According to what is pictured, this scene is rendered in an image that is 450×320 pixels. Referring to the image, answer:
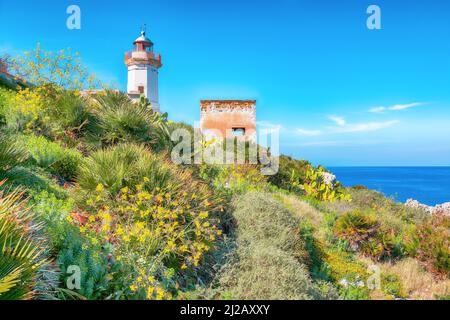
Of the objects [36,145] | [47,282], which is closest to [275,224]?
[47,282]

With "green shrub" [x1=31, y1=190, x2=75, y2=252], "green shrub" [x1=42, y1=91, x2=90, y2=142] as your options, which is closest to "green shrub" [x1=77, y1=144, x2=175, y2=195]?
"green shrub" [x1=31, y1=190, x2=75, y2=252]

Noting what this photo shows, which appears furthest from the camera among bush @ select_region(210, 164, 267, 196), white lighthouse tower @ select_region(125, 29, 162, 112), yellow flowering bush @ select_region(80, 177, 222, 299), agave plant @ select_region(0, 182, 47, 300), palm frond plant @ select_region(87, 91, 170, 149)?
white lighthouse tower @ select_region(125, 29, 162, 112)

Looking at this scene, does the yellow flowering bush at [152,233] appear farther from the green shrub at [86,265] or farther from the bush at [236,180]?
the bush at [236,180]

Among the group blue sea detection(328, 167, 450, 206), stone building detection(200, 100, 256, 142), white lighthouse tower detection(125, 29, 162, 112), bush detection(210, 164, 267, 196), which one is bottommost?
blue sea detection(328, 167, 450, 206)

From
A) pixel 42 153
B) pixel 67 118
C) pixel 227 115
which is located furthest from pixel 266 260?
pixel 227 115

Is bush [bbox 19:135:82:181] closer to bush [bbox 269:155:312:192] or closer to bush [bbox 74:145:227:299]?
bush [bbox 74:145:227:299]

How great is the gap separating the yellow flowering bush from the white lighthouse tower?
99.7ft

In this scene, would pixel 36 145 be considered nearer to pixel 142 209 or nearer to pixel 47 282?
pixel 142 209

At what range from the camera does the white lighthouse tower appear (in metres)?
35.0

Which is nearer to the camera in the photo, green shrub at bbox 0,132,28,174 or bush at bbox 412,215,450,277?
green shrub at bbox 0,132,28,174

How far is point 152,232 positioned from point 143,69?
33339mm
